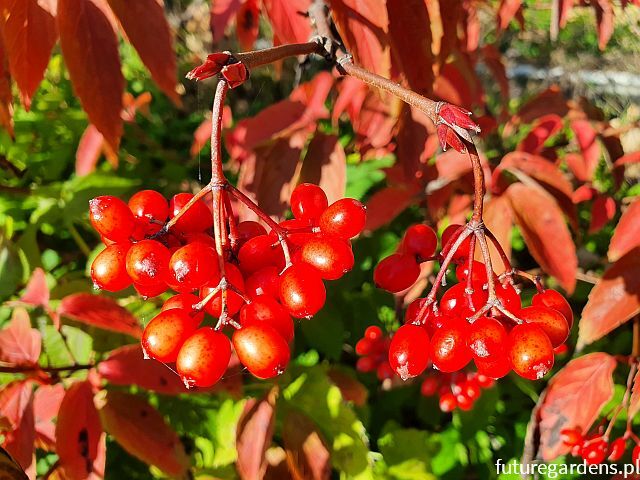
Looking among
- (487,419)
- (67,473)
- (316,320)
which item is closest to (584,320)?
(487,419)

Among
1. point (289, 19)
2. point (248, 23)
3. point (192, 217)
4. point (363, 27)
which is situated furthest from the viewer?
point (248, 23)

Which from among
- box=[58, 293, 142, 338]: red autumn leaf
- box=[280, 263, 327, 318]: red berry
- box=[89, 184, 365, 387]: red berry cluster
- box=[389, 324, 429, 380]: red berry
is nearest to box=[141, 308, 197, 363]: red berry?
box=[89, 184, 365, 387]: red berry cluster

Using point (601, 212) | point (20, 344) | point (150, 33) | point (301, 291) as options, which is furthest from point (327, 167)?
point (601, 212)

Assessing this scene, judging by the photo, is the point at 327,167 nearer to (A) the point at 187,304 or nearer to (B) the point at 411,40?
(B) the point at 411,40

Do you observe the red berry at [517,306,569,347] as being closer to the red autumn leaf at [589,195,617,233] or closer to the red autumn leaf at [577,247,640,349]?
the red autumn leaf at [577,247,640,349]

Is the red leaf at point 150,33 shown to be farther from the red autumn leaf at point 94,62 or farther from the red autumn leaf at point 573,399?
the red autumn leaf at point 573,399

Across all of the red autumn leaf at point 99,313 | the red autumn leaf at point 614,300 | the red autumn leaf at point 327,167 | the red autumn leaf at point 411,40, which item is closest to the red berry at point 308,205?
the red autumn leaf at point 411,40
